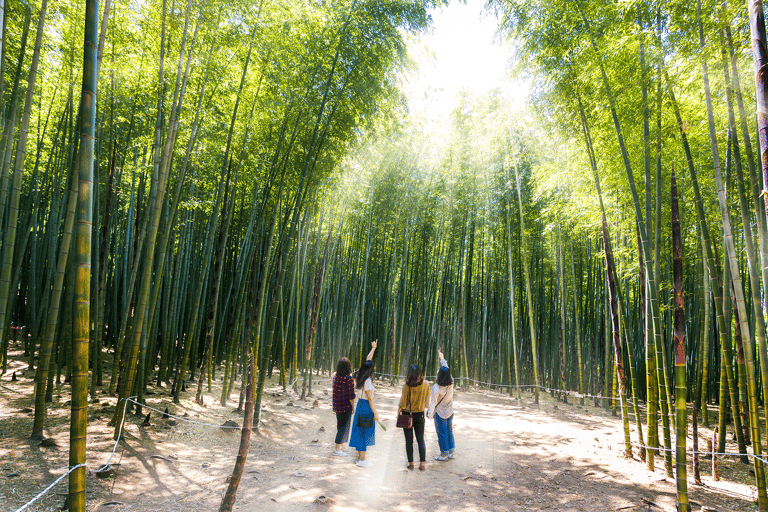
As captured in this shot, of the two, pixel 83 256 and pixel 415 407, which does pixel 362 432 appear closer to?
pixel 415 407

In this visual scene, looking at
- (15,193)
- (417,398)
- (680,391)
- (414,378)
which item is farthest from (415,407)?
(15,193)

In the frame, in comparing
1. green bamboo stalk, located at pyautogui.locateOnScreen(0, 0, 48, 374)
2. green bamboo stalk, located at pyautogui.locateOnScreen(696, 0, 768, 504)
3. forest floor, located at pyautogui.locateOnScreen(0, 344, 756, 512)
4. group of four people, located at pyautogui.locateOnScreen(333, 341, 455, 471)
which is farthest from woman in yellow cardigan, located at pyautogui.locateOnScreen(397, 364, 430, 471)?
green bamboo stalk, located at pyautogui.locateOnScreen(0, 0, 48, 374)

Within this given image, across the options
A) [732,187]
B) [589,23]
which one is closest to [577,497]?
[732,187]

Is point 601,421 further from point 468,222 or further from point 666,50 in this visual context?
point 666,50

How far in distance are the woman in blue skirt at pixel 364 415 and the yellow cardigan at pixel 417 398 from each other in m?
0.25

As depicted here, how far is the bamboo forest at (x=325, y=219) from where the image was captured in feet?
7.97

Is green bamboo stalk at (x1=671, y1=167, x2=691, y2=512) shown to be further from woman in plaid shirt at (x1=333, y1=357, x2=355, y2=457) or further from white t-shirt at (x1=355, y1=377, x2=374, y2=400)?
woman in plaid shirt at (x1=333, y1=357, x2=355, y2=457)

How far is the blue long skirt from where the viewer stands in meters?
3.24

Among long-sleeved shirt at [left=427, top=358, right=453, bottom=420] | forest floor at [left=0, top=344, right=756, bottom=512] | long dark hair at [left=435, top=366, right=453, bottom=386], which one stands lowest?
forest floor at [left=0, top=344, right=756, bottom=512]

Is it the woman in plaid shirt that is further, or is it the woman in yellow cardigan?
the woman in plaid shirt

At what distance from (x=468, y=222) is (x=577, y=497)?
5.19 metres

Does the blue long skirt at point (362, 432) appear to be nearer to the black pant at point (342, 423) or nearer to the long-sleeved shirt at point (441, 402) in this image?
the black pant at point (342, 423)

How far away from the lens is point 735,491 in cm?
291

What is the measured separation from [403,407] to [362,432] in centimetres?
39
